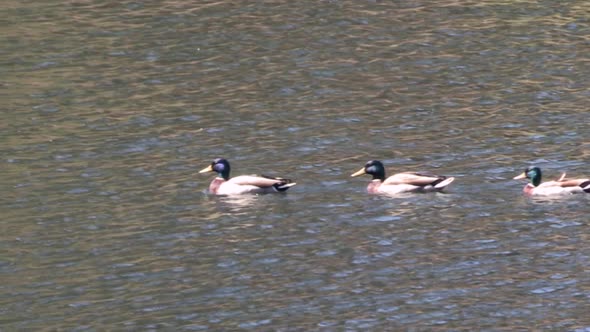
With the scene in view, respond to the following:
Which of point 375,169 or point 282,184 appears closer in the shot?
point 282,184

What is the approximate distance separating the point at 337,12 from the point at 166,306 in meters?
25.7

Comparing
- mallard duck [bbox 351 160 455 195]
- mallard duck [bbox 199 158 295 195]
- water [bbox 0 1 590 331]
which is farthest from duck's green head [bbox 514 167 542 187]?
mallard duck [bbox 199 158 295 195]

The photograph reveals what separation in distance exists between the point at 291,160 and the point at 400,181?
3.28m

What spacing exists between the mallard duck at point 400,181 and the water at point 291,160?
230 millimetres

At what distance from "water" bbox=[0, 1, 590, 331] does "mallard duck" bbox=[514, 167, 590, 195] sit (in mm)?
317

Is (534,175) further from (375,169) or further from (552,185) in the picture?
(375,169)

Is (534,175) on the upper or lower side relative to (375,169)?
lower

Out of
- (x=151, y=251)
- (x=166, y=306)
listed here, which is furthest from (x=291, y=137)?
Result: (x=166, y=306)

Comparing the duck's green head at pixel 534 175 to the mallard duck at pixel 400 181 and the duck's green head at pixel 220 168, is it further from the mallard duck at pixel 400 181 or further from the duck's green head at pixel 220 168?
the duck's green head at pixel 220 168

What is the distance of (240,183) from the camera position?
3155cm

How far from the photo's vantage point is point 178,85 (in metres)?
41.0

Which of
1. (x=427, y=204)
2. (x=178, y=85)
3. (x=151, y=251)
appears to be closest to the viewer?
(x=151, y=251)

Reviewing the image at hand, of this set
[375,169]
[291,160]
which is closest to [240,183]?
[291,160]

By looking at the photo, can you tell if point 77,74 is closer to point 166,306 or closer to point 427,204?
point 427,204
